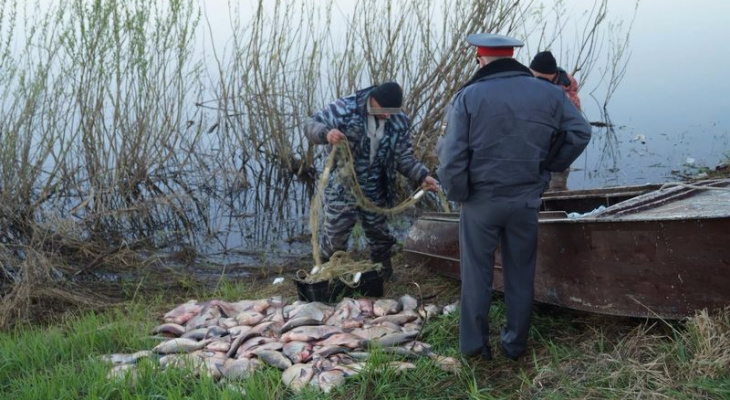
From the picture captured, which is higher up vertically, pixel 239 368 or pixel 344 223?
pixel 344 223

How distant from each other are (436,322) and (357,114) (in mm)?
1718

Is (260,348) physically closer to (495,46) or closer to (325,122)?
(325,122)

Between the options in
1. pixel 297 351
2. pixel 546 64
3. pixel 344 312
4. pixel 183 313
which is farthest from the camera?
pixel 546 64

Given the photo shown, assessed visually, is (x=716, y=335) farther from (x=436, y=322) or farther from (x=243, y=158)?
(x=243, y=158)

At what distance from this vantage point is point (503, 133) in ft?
15.1

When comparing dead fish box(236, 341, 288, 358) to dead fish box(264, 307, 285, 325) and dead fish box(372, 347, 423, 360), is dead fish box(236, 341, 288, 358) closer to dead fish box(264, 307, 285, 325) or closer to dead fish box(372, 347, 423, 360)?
dead fish box(264, 307, 285, 325)

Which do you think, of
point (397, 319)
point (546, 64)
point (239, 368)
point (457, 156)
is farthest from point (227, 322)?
point (546, 64)

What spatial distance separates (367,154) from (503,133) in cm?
201

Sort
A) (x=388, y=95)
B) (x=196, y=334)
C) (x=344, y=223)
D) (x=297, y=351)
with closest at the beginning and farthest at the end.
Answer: (x=297, y=351), (x=196, y=334), (x=388, y=95), (x=344, y=223)

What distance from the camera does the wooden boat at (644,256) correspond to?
461cm

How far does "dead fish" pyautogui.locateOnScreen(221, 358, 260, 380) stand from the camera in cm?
484

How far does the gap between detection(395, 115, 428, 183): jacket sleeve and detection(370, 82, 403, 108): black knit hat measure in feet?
1.24

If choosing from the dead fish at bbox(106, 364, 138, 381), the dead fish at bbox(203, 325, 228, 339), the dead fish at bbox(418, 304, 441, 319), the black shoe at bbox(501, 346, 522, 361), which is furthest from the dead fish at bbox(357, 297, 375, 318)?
the dead fish at bbox(106, 364, 138, 381)

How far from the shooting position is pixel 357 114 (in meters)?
6.34
